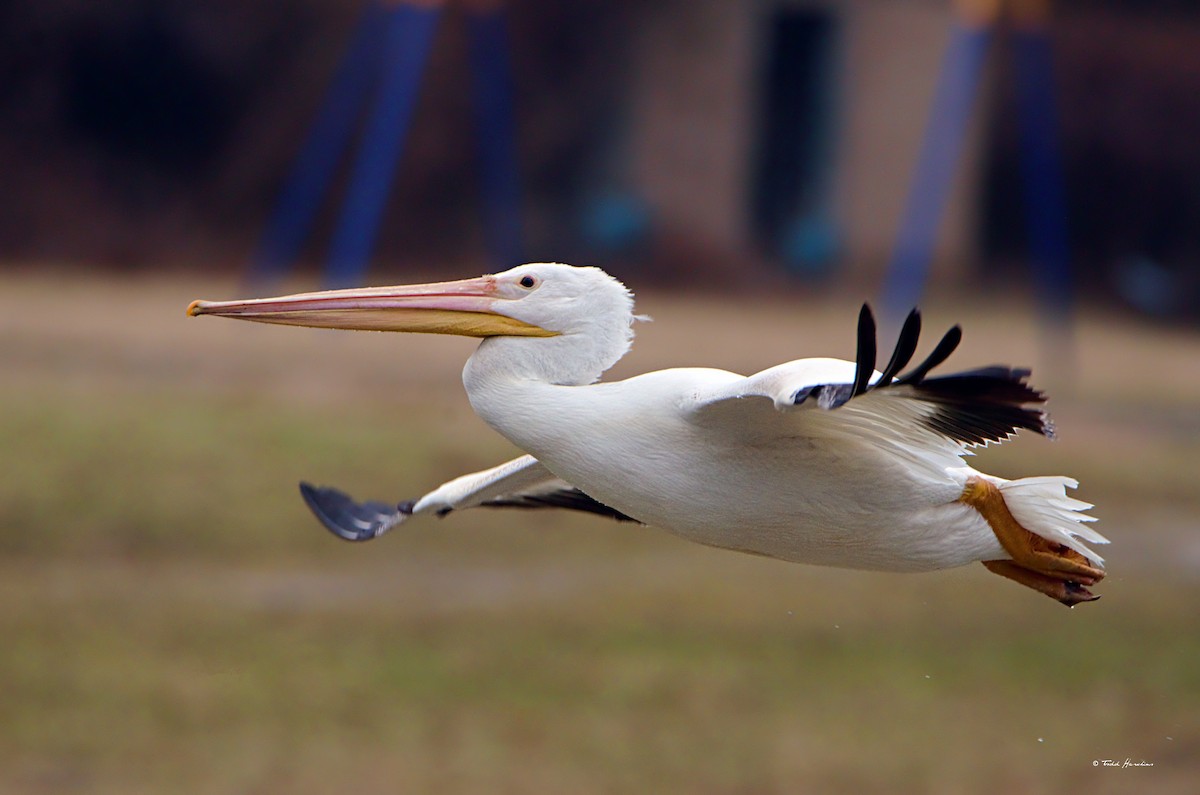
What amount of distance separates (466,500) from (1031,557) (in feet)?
3.98

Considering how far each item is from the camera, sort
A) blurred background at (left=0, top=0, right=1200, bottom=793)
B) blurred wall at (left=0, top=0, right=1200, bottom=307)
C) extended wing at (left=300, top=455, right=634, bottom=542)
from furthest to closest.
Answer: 1. blurred wall at (left=0, top=0, right=1200, bottom=307)
2. blurred background at (left=0, top=0, right=1200, bottom=793)
3. extended wing at (left=300, top=455, right=634, bottom=542)

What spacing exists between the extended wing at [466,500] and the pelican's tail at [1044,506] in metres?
0.82

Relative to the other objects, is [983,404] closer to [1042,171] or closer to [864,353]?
[864,353]

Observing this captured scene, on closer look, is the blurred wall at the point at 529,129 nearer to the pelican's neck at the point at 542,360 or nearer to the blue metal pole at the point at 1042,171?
the blue metal pole at the point at 1042,171

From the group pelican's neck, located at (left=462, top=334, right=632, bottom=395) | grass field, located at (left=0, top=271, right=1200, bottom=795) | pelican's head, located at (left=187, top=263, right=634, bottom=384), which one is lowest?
grass field, located at (left=0, top=271, right=1200, bottom=795)

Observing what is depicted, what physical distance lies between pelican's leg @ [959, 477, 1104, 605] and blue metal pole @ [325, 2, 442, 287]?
11.3 metres

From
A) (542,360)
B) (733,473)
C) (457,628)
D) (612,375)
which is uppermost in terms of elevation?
(542,360)

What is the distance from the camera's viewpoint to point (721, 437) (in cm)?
308

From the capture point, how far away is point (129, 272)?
54.3 feet

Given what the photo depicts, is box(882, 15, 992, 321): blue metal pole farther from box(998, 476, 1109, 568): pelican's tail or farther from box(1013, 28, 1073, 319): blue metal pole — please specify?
box(998, 476, 1109, 568): pelican's tail

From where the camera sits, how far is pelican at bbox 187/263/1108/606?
3031 millimetres

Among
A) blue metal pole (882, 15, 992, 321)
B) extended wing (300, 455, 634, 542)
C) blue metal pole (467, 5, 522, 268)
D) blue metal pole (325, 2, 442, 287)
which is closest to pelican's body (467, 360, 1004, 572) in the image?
extended wing (300, 455, 634, 542)

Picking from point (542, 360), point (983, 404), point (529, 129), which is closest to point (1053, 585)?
point (983, 404)

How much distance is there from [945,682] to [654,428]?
634 centimetres
